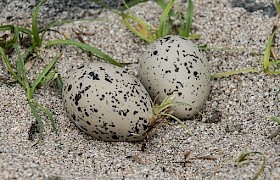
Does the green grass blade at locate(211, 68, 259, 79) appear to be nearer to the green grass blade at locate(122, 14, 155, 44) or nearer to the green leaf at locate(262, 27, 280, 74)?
the green leaf at locate(262, 27, 280, 74)

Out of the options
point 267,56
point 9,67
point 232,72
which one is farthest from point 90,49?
point 267,56

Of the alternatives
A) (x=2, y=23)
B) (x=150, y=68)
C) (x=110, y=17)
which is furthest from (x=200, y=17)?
(x=2, y=23)

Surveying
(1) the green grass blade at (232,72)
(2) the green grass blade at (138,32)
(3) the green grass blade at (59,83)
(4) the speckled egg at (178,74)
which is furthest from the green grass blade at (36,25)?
(1) the green grass blade at (232,72)

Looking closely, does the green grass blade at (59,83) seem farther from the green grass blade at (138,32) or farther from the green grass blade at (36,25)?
the green grass blade at (138,32)

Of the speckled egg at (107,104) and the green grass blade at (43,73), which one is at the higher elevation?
the speckled egg at (107,104)

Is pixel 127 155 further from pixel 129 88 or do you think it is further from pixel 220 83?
pixel 220 83

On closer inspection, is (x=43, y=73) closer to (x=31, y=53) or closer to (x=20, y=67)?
(x=20, y=67)

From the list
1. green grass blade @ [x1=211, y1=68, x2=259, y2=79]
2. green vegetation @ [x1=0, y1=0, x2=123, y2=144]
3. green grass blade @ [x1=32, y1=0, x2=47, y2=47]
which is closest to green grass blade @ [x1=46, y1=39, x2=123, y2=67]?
green vegetation @ [x1=0, y1=0, x2=123, y2=144]
